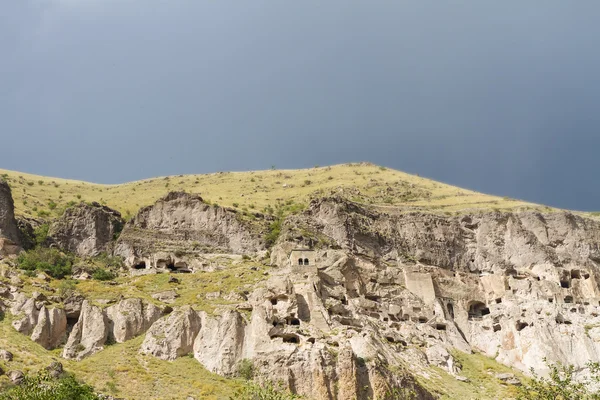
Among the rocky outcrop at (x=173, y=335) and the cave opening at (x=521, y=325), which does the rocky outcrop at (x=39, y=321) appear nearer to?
the rocky outcrop at (x=173, y=335)

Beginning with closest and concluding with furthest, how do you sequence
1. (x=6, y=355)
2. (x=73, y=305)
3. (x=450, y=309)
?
(x=6, y=355)
(x=73, y=305)
(x=450, y=309)

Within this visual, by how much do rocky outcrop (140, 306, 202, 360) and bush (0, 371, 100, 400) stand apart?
985cm

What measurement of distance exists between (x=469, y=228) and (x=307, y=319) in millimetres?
37423

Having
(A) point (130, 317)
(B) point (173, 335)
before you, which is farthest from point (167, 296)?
(B) point (173, 335)

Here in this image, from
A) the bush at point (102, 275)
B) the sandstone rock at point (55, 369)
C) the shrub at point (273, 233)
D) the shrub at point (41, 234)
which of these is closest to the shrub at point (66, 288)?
the bush at point (102, 275)

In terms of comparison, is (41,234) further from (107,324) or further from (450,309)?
(450,309)

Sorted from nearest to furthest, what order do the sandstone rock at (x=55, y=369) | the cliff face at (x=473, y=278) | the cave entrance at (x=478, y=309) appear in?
the sandstone rock at (x=55, y=369) < the cliff face at (x=473, y=278) < the cave entrance at (x=478, y=309)

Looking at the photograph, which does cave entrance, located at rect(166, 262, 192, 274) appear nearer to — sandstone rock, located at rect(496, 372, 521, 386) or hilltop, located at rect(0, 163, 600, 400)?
hilltop, located at rect(0, 163, 600, 400)

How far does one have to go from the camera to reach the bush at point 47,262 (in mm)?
62150

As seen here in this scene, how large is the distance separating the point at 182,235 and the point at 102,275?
15.0m

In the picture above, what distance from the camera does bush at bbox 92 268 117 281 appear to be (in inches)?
2527

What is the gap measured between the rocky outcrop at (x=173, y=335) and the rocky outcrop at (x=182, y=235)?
789 inches

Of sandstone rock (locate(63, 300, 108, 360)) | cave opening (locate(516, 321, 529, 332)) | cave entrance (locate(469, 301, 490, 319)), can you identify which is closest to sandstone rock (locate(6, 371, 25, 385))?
sandstone rock (locate(63, 300, 108, 360))

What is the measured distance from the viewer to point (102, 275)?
64562mm
